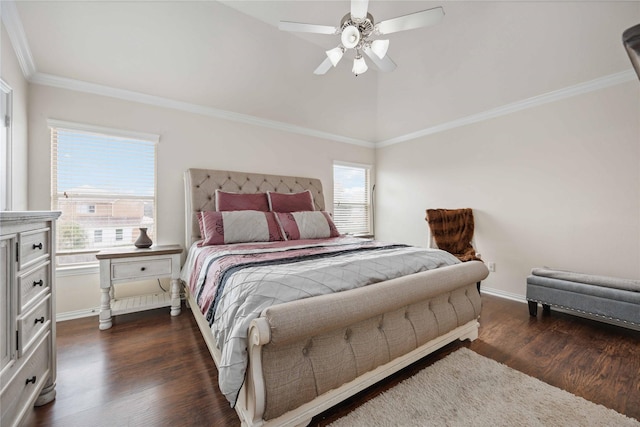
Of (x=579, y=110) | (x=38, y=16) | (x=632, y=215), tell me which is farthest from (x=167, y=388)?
(x=579, y=110)

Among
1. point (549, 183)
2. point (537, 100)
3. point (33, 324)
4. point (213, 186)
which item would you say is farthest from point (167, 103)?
point (549, 183)

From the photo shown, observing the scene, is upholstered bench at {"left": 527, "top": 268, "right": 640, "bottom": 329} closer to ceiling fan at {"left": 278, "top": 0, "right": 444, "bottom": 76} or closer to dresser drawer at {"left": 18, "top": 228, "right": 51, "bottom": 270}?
ceiling fan at {"left": 278, "top": 0, "right": 444, "bottom": 76}

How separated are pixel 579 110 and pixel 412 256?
2.59m

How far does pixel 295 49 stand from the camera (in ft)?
9.72

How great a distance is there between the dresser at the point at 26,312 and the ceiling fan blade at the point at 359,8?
2095mm

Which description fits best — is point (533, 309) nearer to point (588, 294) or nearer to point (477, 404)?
point (588, 294)

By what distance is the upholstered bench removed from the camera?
216 centimetres

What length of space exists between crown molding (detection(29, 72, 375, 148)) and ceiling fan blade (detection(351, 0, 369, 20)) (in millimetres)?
2146

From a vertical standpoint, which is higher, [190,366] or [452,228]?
[452,228]

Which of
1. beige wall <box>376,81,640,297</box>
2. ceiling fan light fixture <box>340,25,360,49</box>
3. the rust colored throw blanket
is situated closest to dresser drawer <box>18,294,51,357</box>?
ceiling fan light fixture <box>340,25,360,49</box>

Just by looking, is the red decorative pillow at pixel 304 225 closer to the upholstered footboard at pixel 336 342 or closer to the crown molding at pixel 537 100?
the upholstered footboard at pixel 336 342

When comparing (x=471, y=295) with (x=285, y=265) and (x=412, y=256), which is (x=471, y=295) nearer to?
(x=412, y=256)

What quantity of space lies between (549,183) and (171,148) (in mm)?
4333

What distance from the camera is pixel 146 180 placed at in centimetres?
298
